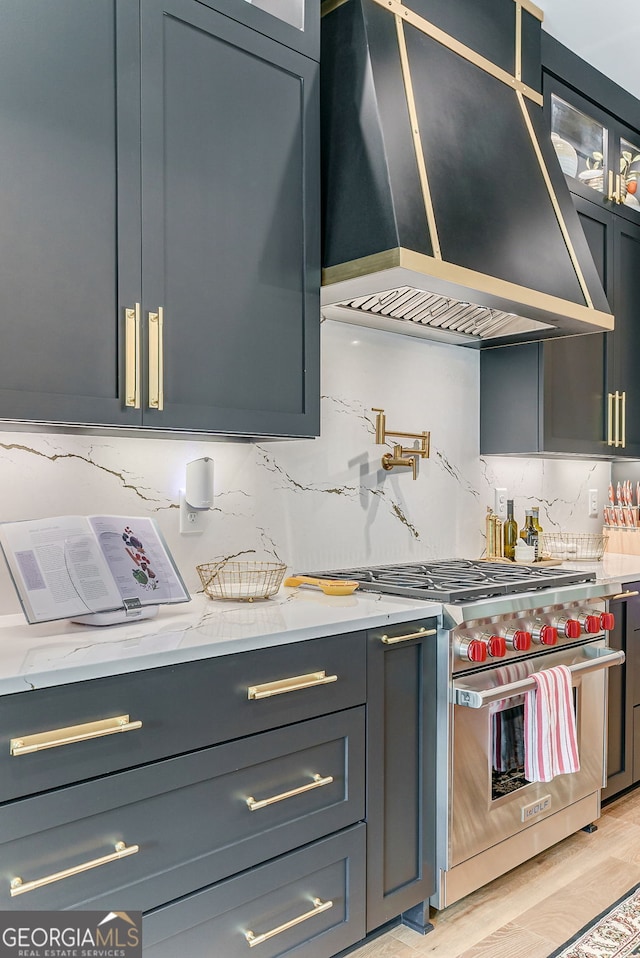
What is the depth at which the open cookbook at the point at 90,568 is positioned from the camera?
162 cm

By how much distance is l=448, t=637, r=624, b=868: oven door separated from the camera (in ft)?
6.89

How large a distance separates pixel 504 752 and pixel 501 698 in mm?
263

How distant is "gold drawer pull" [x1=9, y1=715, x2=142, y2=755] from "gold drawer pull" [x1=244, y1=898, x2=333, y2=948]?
0.60 m

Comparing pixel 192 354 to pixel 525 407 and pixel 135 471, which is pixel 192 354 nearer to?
pixel 135 471

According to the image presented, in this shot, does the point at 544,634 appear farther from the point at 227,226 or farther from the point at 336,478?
the point at 227,226

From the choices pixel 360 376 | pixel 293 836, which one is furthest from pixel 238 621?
pixel 360 376

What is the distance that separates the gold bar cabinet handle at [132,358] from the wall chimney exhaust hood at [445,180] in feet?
2.17

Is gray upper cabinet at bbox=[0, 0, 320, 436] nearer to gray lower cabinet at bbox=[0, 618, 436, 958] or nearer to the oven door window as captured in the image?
gray lower cabinet at bbox=[0, 618, 436, 958]

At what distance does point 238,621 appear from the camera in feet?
5.89

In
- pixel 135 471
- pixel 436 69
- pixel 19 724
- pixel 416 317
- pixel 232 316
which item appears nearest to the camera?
pixel 19 724

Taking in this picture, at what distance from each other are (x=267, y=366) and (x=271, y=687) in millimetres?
830

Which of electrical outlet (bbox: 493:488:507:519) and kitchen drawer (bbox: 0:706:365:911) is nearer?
kitchen drawer (bbox: 0:706:365:911)

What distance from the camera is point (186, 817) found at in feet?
5.01

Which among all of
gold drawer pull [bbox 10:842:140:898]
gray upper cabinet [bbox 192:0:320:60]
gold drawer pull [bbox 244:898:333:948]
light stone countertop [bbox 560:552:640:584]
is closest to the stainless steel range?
light stone countertop [bbox 560:552:640:584]
